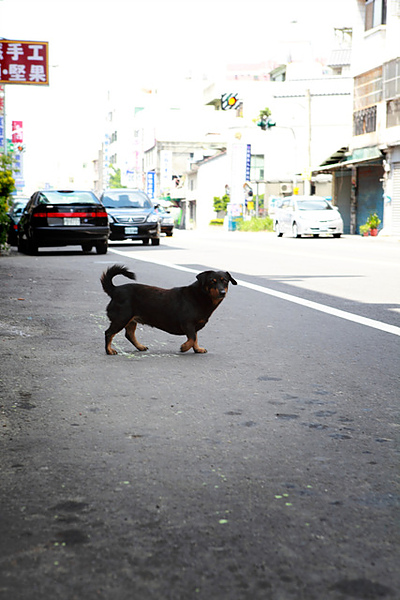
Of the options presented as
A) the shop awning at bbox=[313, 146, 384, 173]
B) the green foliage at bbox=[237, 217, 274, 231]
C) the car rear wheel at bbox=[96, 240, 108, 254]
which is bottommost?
the green foliage at bbox=[237, 217, 274, 231]

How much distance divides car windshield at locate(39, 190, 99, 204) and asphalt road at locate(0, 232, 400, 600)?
41.8ft

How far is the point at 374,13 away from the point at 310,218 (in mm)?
11842

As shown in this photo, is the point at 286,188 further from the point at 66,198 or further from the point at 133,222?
the point at 66,198

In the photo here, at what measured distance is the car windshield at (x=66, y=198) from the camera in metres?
20.7

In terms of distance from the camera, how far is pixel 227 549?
9.29 ft

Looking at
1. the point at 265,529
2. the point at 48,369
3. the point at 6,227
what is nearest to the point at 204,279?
the point at 48,369

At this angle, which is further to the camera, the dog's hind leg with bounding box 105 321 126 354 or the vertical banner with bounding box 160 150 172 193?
the vertical banner with bounding box 160 150 172 193

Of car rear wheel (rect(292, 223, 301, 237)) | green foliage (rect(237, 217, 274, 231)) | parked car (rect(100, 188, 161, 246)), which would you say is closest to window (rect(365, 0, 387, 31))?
car rear wheel (rect(292, 223, 301, 237))

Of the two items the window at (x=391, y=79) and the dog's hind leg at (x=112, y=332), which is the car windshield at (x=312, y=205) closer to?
the window at (x=391, y=79)

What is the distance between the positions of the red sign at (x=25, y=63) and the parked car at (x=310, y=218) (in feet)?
39.4

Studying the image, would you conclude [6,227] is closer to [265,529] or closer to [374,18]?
[265,529]

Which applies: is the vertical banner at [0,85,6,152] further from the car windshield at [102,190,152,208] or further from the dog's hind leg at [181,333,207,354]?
the dog's hind leg at [181,333,207,354]

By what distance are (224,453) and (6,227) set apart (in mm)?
16534

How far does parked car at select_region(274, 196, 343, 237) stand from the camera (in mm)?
35281
